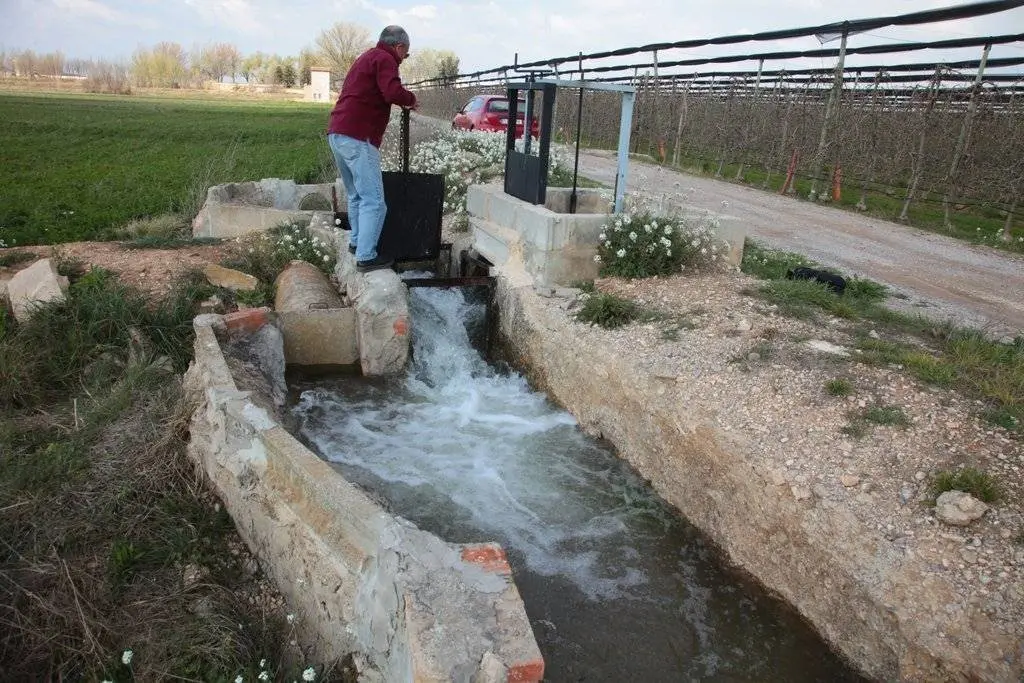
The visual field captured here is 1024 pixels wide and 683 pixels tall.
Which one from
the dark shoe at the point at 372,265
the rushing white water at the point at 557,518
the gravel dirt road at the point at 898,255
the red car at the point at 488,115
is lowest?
the rushing white water at the point at 557,518

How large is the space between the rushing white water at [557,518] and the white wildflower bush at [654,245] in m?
1.47

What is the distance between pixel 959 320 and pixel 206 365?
599 centimetres

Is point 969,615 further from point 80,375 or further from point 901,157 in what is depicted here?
point 901,157

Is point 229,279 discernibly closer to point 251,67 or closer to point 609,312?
point 609,312

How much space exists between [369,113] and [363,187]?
0.62 metres

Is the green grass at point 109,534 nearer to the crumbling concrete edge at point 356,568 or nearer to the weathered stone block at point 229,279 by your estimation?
the crumbling concrete edge at point 356,568

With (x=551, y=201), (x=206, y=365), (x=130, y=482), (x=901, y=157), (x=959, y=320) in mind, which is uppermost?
(x=901, y=157)

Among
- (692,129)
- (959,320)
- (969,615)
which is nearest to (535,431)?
(969,615)

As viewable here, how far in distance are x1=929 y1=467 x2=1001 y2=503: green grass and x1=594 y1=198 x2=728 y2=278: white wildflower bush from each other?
3332mm

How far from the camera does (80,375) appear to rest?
5457 millimetres

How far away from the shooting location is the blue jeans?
19.4ft

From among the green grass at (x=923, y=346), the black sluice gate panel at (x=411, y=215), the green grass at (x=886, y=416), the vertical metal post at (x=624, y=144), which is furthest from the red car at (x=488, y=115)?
the green grass at (x=886, y=416)

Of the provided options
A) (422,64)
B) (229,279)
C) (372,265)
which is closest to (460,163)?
(372,265)

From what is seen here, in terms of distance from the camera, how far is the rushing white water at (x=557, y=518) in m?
3.60
